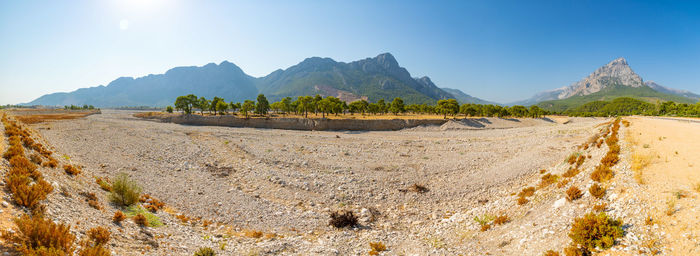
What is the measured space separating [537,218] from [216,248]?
14635 millimetres

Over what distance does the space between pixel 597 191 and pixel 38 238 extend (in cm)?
1946

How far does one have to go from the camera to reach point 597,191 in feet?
33.7

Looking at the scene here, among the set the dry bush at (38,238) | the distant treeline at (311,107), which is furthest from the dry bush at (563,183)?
the distant treeline at (311,107)

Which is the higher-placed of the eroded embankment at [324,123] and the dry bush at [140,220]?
the eroded embankment at [324,123]

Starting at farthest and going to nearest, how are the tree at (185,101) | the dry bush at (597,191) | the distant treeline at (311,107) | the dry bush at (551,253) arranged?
the tree at (185,101)
the distant treeline at (311,107)
the dry bush at (597,191)
the dry bush at (551,253)

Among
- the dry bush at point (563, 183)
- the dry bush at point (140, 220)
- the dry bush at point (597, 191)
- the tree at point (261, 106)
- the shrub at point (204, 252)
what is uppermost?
the tree at point (261, 106)

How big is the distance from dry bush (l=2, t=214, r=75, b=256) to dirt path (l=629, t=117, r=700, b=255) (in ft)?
54.0

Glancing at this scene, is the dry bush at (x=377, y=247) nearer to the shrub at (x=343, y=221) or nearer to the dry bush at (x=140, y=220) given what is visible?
the shrub at (x=343, y=221)

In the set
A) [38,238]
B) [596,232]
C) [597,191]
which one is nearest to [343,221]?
[596,232]

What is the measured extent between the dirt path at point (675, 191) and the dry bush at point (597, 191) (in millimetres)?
1241

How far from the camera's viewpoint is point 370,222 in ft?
47.6

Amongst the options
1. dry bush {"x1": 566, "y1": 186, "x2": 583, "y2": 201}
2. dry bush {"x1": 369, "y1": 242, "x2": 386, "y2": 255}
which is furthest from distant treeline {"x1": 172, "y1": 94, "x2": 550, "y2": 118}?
dry bush {"x1": 566, "y1": 186, "x2": 583, "y2": 201}

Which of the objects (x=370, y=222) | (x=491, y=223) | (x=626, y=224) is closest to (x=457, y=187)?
(x=491, y=223)

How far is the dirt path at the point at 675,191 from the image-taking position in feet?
21.8
